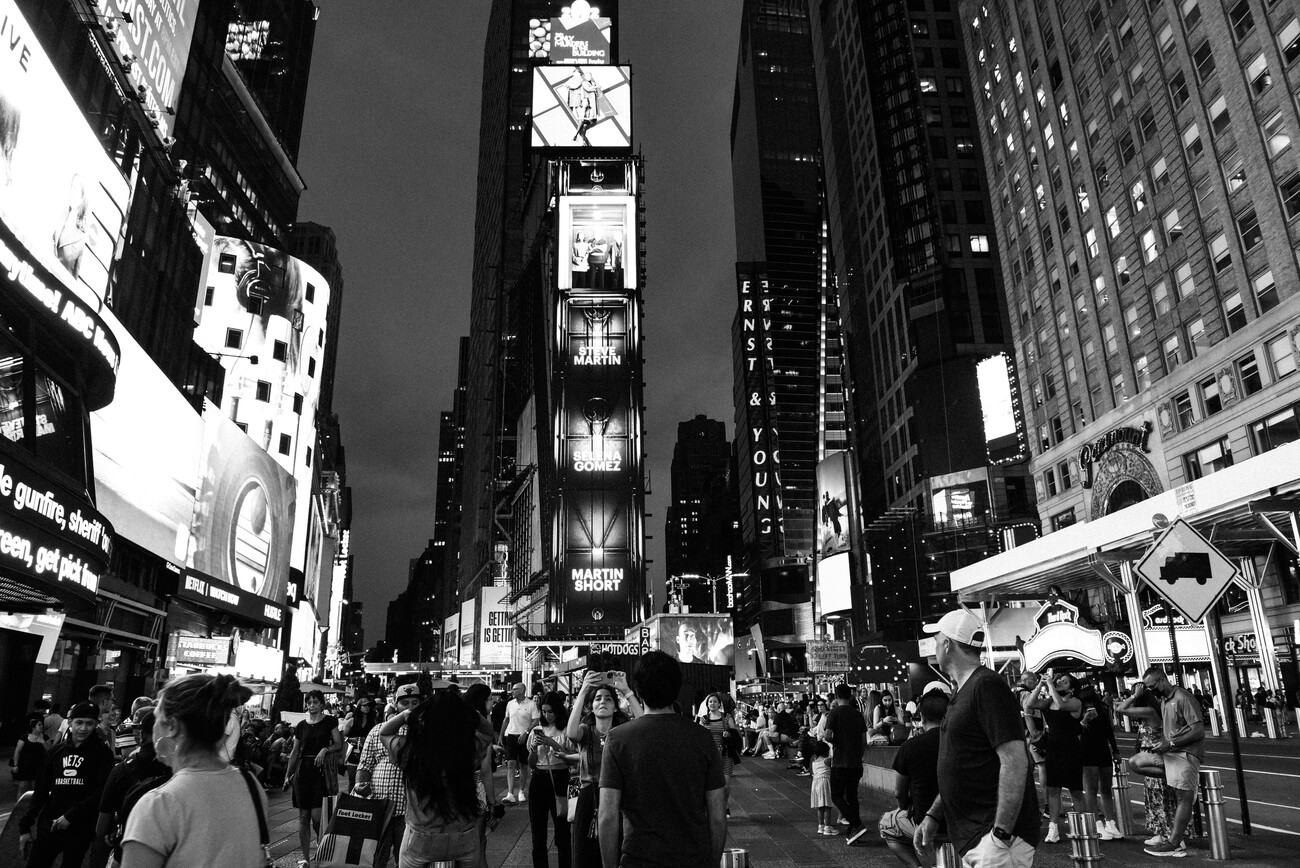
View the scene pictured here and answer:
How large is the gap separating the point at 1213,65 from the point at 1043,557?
82.0 ft

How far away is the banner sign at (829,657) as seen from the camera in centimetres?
3950

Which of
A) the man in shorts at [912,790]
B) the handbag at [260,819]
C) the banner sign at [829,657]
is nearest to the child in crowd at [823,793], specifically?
the man in shorts at [912,790]

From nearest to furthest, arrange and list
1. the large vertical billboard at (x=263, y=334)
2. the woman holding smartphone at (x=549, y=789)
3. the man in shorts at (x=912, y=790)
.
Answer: the man in shorts at (x=912, y=790), the woman holding smartphone at (x=549, y=789), the large vertical billboard at (x=263, y=334)

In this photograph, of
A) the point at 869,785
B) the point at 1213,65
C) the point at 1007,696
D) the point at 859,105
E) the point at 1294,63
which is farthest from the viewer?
the point at 859,105

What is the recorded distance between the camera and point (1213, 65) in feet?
131

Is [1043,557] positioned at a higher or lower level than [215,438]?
lower

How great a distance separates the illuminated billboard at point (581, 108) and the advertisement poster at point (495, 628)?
182ft

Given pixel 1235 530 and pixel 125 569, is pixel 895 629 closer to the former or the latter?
pixel 1235 530

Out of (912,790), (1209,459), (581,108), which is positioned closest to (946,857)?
(912,790)

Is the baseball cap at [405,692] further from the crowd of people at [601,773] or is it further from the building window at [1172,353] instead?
the building window at [1172,353]

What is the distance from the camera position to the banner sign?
3950 cm

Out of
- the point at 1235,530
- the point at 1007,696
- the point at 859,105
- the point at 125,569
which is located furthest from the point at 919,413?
the point at 1007,696

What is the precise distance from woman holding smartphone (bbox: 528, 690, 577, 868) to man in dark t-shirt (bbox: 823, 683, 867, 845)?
4591mm

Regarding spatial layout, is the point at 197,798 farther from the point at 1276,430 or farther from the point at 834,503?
the point at 834,503
